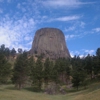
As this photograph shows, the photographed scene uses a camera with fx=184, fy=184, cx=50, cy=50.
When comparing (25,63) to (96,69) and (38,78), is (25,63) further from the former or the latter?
(96,69)

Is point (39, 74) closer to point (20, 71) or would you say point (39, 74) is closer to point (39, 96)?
point (20, 71)

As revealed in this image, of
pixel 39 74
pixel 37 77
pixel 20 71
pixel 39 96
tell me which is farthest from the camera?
pixel 39 74

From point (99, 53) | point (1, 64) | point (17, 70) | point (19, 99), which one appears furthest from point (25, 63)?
point (99, 53)

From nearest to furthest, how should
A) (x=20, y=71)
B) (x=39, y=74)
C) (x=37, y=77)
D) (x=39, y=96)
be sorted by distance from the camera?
(x=39, y=96) < (x=20, y=71) < (x=37, y=77) < (x=39, y=74)

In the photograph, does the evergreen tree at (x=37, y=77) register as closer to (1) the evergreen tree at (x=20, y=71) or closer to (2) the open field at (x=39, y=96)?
(1) the evergreen tree at (x=20, y=71)

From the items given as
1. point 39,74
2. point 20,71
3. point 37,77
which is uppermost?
point 20,71

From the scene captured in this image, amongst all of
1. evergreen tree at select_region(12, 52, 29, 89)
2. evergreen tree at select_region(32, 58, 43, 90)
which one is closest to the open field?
evergreen tree at select_region(12, 52, 29, 89)

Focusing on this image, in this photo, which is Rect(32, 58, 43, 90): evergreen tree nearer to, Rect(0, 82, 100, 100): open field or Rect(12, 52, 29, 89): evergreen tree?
Rect(12, 52, 29, 89): evergreen tree

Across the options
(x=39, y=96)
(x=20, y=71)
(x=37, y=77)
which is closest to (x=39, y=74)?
(x=37, y=77)

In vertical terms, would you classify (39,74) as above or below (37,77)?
above

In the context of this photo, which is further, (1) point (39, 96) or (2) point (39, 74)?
(2) point (39, 74)

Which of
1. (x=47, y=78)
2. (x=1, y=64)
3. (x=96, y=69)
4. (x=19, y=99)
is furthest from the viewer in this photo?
(x=96, y=69)

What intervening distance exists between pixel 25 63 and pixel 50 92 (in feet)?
47.2

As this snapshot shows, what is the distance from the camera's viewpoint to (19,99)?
1543 inches
